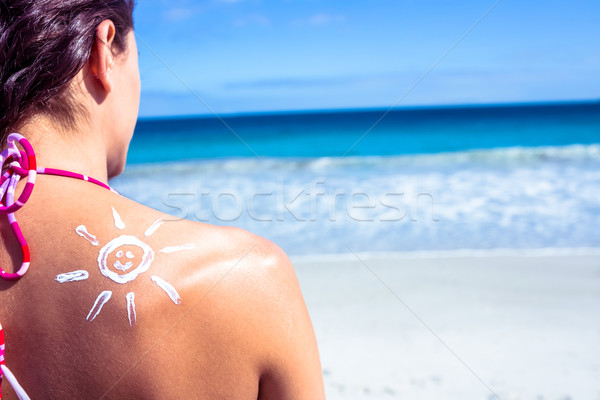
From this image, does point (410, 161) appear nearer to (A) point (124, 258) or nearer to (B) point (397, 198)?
(B) point (397, 198)

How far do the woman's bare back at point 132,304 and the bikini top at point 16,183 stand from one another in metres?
0.01

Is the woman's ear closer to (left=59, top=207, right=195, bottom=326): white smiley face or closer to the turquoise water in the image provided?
(left=59, top=207, right=195, bottom=326): white smiley face

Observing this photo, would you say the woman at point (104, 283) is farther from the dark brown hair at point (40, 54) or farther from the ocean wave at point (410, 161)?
the ocean wave at point (410, 161)

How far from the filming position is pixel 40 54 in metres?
0.81

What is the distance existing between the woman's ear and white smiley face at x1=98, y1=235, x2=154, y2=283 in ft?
0.98

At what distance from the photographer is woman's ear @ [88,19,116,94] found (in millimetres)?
871

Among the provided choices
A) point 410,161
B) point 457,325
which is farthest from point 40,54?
point 410,161

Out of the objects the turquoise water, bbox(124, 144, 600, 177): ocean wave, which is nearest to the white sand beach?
bbox(124, 144, 600, 177): ocean wave

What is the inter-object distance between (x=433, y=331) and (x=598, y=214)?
153 inches

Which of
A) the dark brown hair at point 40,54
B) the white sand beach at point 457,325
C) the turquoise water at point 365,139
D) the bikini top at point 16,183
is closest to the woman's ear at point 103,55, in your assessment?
the dark brown hair at point 40,54

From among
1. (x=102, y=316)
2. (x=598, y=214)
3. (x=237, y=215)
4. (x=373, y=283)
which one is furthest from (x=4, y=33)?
(x=598, y=214)

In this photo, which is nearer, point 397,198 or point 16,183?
point 16,183

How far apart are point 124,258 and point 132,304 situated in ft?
0.24

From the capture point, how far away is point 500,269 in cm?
420
